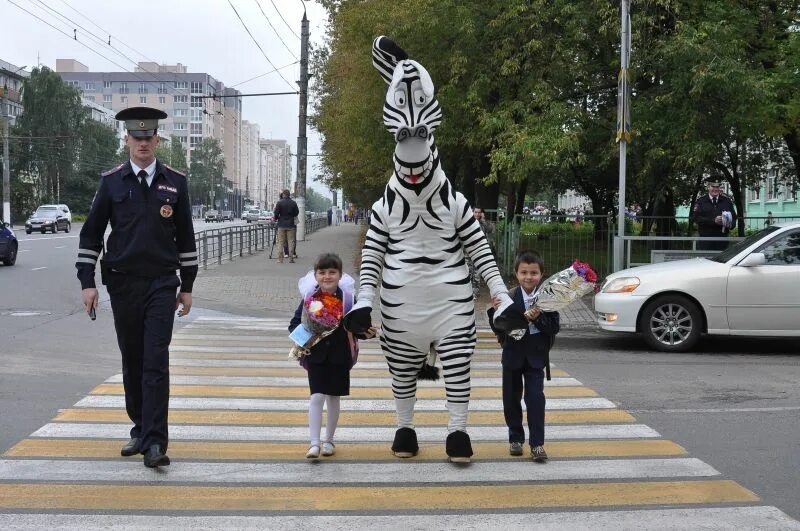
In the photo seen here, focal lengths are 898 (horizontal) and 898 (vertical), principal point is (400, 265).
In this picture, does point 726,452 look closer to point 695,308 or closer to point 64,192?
point 695,308

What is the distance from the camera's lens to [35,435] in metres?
6.25

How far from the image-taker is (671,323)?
10.8m

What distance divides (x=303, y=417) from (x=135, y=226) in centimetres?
227

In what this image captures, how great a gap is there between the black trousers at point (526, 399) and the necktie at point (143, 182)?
8.17 feet

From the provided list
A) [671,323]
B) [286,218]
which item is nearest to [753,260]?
[671,323]

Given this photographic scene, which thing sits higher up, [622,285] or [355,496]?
[622,285]

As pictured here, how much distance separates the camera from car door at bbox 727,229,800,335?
34.4 feet

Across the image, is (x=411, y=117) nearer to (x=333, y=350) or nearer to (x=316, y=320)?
(x=316, y=320)

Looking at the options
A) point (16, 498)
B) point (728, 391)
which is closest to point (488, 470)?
point (16, 498)

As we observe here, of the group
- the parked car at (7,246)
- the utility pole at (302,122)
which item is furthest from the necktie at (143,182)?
the utility pole at (302,122)

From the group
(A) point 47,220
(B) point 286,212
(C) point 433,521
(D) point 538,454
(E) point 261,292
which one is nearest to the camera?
(C) point 433,521

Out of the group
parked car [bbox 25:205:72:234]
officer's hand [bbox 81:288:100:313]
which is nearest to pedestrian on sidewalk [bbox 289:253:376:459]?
officer's hand [bbox 81:288:100:313]

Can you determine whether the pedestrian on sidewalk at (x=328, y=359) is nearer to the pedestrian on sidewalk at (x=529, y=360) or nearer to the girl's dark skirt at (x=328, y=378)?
the girl's dark skirt at (x=328, y=378)

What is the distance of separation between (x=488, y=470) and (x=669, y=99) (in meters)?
12.5
